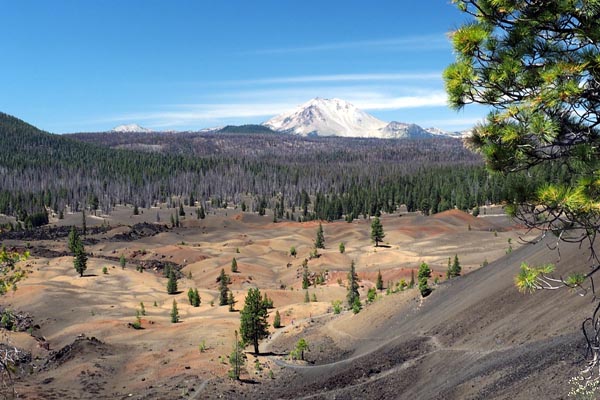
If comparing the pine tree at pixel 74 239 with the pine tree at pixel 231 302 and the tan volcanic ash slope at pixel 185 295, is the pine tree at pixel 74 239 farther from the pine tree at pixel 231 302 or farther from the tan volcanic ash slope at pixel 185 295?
the pine tree at pixel 231 302

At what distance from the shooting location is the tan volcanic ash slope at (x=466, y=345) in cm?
1981

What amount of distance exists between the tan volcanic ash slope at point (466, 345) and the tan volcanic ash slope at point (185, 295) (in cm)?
112

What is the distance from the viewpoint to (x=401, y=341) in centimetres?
3284

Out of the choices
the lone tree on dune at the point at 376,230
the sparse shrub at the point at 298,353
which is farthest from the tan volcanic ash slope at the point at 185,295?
the sparse shrub at the point at 298,353

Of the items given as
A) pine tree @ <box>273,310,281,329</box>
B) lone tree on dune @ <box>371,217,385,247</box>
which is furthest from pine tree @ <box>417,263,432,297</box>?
Result: lone tree on dune @ <box>371,217,385,247</box>

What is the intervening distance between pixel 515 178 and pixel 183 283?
72.6 meters

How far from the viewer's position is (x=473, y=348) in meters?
26.1

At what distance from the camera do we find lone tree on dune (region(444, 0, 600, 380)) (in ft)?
27.8

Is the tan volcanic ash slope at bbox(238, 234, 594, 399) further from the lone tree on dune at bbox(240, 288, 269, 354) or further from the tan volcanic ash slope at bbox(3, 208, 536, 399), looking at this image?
the lone tree on dune at bbox(240, 288, 269, 354)

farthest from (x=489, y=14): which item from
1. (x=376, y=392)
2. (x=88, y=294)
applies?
(x=88, y=294)

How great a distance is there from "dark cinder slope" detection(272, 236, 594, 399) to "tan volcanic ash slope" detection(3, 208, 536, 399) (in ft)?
8.43

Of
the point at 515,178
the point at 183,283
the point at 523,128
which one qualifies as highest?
the point at 523,128

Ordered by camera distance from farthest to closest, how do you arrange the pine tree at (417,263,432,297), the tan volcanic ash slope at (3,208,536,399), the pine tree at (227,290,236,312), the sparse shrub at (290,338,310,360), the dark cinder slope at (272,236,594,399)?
the pine tree at (227,290,236,312)
the pine tree at (417,263,432,297)
the sparse shrub at (290,338,310,360)
the tan volcanic ash slope at (3,208,536,399)
the dark cinder slope at (272,236,594,399)

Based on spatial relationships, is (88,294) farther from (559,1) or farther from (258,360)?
(559,1)
